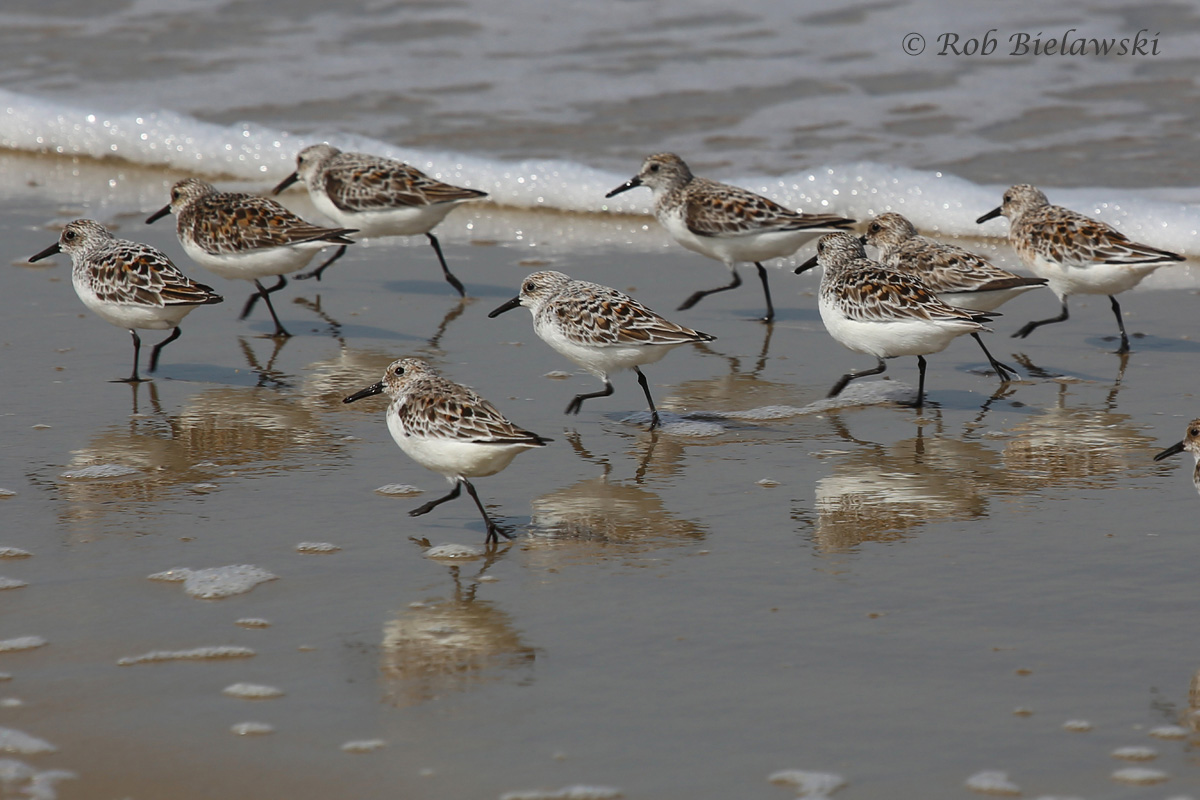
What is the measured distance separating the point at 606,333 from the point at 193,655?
10.7ft

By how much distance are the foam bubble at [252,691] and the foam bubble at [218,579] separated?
2.59 feet

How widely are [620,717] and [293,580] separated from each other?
1646 millimetres

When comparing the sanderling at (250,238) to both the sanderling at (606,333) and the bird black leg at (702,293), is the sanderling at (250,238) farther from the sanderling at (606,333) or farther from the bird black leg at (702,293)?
the bird black leg at (702,293)

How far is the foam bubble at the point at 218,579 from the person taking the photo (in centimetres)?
532

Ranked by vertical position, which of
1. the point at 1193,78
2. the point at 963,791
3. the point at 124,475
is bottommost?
the point at 963,791

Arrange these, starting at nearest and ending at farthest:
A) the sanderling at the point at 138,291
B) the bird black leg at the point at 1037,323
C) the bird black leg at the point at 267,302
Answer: the sanderling at the point at 138,291 → the bird black leg at the point at 1037,323 → the bird black leg at the point at 267,302

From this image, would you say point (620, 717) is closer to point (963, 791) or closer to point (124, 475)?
point (963, 791)

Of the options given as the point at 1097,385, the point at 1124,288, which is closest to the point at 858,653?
the point at 1097,385

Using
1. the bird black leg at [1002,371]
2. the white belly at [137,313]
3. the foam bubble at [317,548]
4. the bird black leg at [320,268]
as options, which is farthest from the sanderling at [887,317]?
the bird black leg at [320,268]

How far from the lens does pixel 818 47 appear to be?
1719cm

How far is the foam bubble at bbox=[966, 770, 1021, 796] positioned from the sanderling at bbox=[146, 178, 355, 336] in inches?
248

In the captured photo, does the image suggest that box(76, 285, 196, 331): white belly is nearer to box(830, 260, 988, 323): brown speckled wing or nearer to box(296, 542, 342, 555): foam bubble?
box(296, 542, 342, 555): foam bubble

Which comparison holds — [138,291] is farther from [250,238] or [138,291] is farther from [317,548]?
[317,548]

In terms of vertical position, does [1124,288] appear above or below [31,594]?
above
